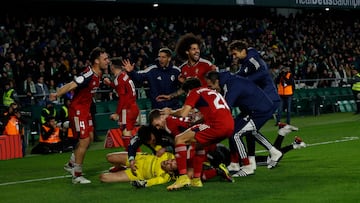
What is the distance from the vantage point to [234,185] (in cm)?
1156

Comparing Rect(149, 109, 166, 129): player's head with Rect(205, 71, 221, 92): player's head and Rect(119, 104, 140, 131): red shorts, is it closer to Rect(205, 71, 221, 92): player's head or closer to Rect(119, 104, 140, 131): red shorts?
Rect(205, 71, 221, 92): player's head

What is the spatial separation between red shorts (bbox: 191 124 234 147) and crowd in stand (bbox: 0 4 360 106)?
13.8 m

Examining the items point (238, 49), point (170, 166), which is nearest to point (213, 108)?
point (170, 166)

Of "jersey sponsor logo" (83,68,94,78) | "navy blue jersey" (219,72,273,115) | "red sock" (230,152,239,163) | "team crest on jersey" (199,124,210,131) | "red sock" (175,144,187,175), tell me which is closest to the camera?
"red sock" (175,144,187,175)

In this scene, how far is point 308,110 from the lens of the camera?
33.9m

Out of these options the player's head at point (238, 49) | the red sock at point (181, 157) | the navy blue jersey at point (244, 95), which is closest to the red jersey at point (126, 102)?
the player's head at point (238, 49)

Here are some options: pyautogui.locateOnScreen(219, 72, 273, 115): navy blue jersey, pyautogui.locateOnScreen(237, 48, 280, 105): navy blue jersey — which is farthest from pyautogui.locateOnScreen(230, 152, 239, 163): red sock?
pyautogui.locateOnScreen(237, 48, 280, 105): navy blue jersey

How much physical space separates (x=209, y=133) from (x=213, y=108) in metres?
0.35

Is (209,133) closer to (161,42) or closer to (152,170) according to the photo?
(152,170)

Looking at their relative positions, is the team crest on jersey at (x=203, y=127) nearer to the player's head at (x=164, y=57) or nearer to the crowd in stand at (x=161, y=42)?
the player's head at (x=164, y=57)

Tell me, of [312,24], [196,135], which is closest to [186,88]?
[196,135]

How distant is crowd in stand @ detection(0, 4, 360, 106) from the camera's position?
26.6 metres

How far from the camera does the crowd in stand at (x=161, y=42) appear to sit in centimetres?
2661

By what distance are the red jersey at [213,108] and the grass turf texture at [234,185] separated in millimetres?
894
